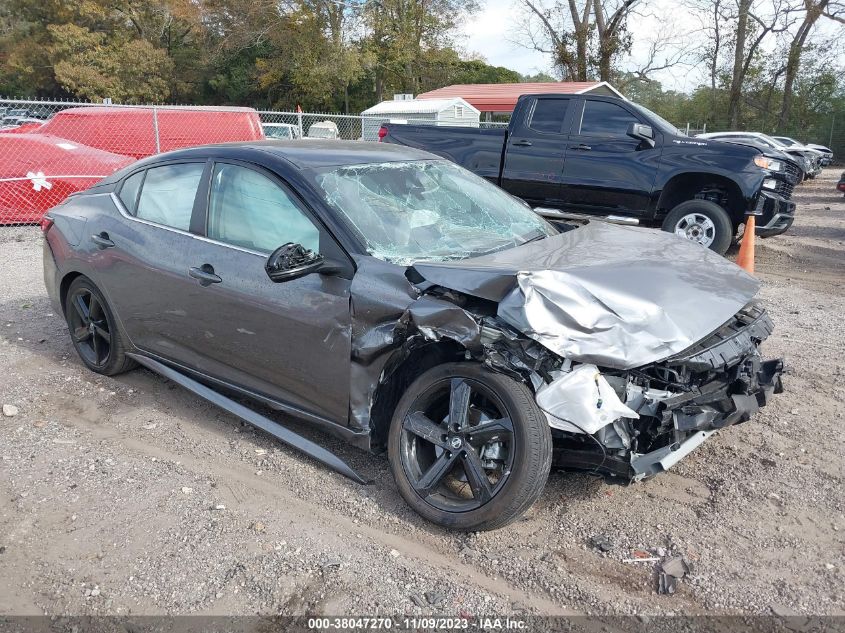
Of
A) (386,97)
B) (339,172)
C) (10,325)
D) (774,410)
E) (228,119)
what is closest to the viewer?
(339,172)

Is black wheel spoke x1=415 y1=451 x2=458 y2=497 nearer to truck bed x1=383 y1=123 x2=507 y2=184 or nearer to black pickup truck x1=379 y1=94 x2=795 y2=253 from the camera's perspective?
black pickup truck x1=379 y1=94 x2=795 y2=253

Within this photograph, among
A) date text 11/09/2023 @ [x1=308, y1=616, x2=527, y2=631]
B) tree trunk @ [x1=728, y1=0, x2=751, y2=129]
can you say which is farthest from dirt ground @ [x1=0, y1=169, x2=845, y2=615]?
tree trunk @ [x1=728, y1=0, x2=751, y2=129]

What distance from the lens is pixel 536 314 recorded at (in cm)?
280

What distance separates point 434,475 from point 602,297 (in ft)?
3.56

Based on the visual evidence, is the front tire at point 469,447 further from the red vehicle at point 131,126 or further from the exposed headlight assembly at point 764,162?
the red vehicle at point 131,126

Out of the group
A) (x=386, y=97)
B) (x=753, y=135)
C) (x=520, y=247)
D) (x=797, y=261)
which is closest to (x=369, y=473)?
(x=520, y=247)

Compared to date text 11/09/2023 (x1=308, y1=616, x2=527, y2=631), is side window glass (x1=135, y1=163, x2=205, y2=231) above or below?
above

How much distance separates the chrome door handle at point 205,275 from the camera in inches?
146

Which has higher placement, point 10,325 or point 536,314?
point 536,314

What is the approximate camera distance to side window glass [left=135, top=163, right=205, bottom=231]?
13.1 ft

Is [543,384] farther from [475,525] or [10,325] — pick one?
[10,325]

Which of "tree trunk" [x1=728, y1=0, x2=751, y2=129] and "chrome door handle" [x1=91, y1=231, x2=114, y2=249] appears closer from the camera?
"chrome door handle" [x1=91, y1=231, x2=114, y2=249]

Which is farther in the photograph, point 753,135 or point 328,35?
point 328,35

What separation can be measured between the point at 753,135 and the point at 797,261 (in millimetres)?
17665
